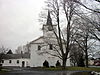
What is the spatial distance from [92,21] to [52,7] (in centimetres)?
2127

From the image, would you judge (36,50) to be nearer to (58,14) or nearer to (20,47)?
(58,14)

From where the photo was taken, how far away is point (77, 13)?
13266 millimetres

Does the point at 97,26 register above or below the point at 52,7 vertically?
below

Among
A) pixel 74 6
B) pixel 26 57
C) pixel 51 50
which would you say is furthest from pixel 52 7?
pixel 26 57

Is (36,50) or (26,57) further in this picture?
(26,57)

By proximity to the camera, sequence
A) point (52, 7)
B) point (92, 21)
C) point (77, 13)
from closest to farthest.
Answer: point (77, 13)
point (92, 21)
point (52, 7)

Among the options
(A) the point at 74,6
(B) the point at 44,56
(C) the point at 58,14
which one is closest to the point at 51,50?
(B) the point at 44,56

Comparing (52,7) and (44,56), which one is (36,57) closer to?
(44,56)

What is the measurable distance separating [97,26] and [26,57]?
61.5m

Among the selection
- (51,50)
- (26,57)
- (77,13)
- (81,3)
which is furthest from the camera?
(26,57)

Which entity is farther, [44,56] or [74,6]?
[44,56]

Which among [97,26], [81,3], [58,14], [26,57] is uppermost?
[58,14]

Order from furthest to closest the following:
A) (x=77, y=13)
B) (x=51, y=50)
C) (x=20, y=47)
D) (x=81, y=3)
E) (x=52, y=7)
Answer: (x=20, y=47)
(x=51, y=50)
(x=52, y=7)
(x=77, y=13)
(x=81, y=3)

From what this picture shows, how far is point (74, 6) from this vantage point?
526 inches
